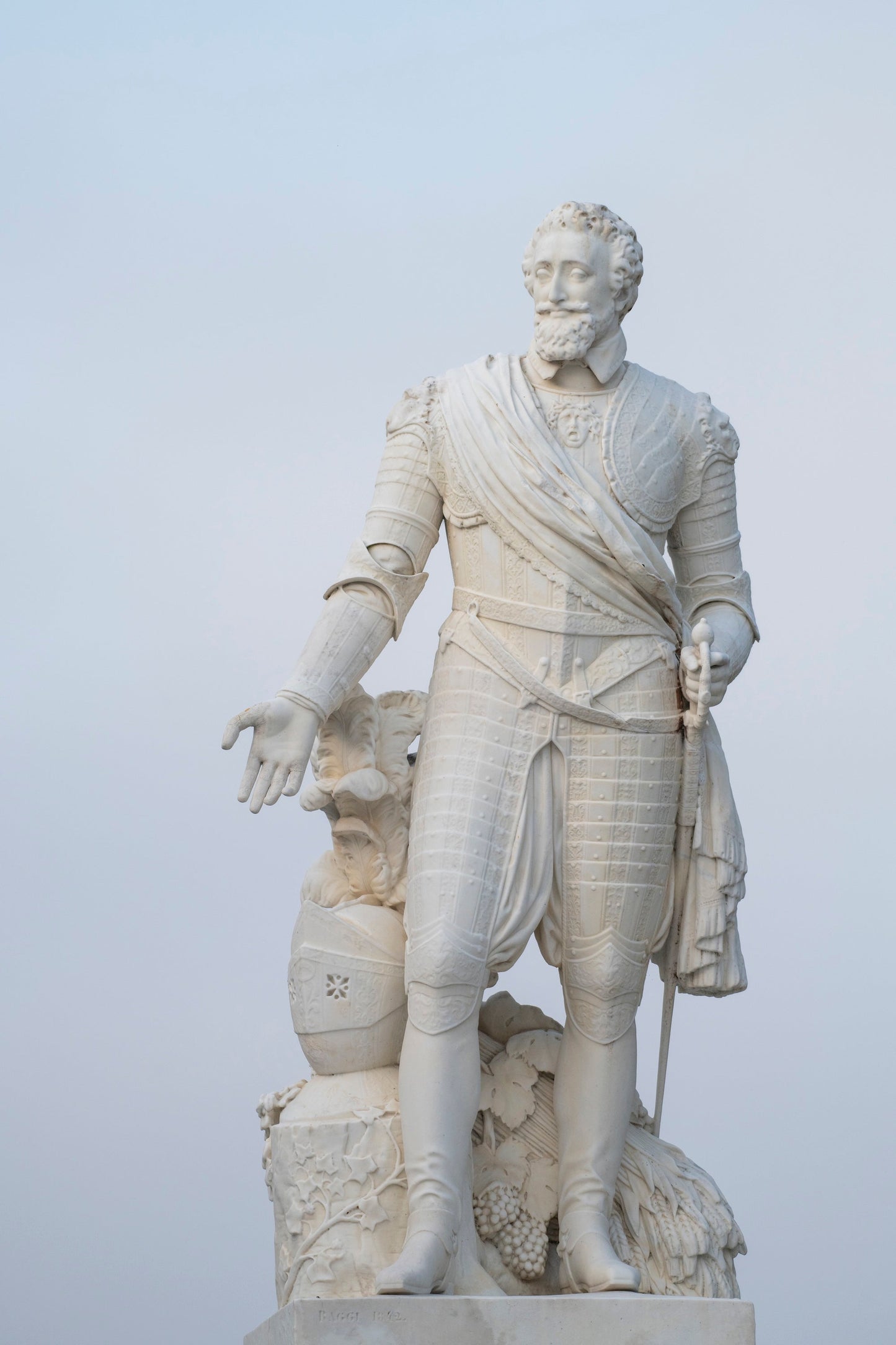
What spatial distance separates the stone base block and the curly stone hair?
2.97 meters

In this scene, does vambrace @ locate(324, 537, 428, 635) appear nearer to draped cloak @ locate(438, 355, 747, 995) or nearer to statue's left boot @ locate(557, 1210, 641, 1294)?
draped cloak @ locate(438, 355, 747, 995)

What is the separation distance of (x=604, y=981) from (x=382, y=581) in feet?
4.53

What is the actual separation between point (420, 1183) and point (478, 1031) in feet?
3.18

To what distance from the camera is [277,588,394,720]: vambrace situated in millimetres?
6562

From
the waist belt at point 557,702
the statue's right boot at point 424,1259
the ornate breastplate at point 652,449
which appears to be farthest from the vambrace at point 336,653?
the statue's right boot at point 424,1259

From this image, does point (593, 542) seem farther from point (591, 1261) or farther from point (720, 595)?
point (591, 1261)

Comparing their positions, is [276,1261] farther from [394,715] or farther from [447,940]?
[394,715]

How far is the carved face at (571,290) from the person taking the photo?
22.0 feet

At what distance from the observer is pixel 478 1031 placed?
7.18 meters

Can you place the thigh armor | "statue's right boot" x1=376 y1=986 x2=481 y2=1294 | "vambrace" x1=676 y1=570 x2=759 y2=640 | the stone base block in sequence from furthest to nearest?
1. "vambrace" x1=676 y1=570 x2=759 y2=640
2. the thigh armor
3. "statue's right boot" x1=376 y1=986 x2=481 y2=1294
4. the stone base block

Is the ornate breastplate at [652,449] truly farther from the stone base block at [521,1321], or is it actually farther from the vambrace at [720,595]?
the stone base block at [521,1321]

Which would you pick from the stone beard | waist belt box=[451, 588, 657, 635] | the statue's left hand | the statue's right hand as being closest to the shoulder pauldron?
the stone beard

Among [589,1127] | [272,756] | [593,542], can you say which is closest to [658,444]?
[593,542]

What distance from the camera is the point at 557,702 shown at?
21.4 ft
